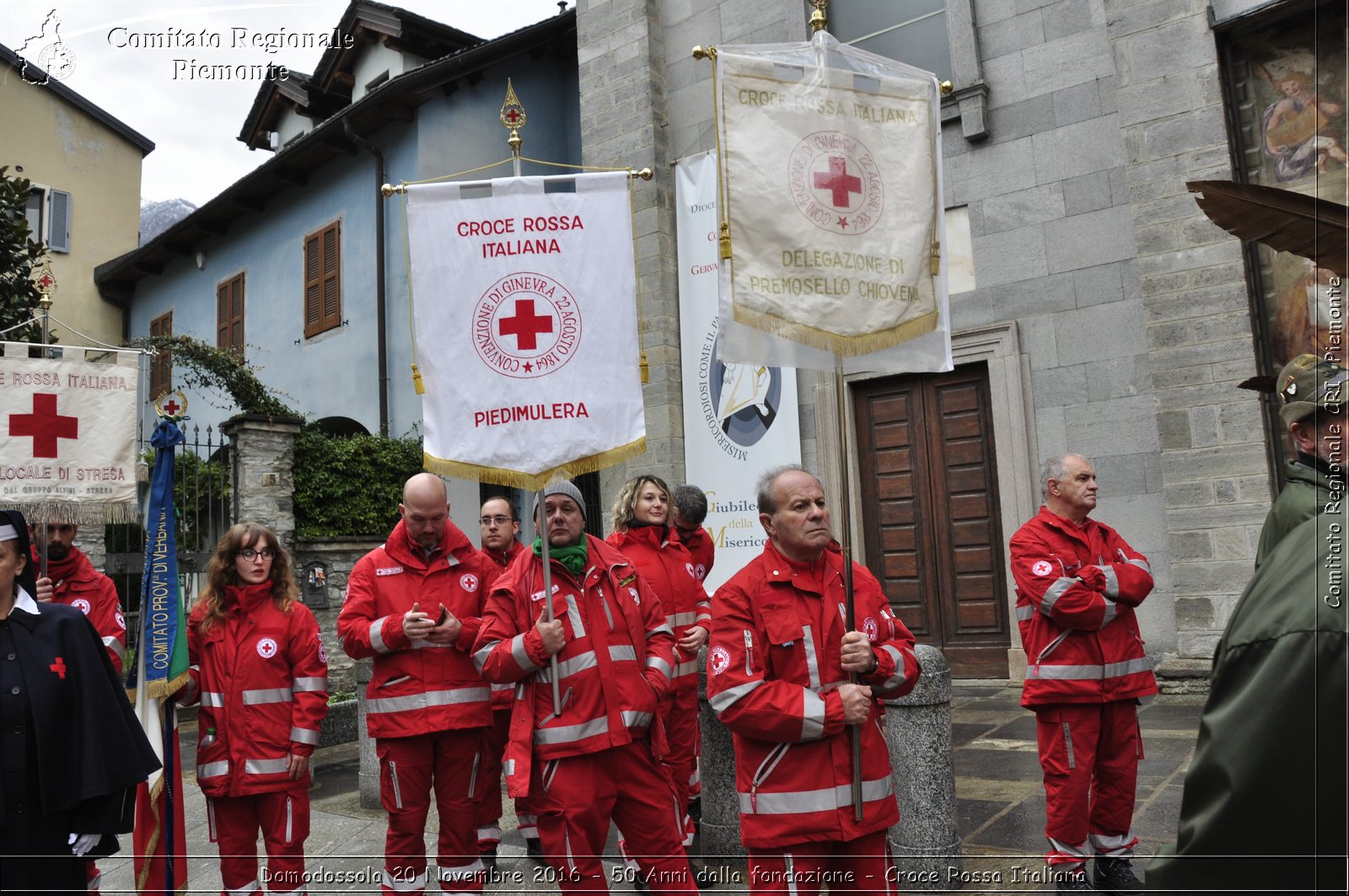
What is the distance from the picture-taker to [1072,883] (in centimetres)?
432

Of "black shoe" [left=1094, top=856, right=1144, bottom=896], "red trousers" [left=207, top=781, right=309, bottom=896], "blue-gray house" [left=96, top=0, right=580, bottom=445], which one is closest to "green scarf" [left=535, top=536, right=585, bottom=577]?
"red trousers" [left=207, top=781, right=309, bottom=896]

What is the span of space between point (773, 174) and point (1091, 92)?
7.40 metres

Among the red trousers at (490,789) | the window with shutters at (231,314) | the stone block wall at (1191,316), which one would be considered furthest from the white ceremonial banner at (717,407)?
the window with shutters at (231,314)

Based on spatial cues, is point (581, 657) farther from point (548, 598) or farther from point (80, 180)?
point (80, 180)

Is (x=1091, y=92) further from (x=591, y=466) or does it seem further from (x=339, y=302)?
(x=339, y=302)

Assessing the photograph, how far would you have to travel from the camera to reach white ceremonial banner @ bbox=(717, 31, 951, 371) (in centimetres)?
376

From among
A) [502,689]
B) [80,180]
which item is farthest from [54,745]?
[80,180]

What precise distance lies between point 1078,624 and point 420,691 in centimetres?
299

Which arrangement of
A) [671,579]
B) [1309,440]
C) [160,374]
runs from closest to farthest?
[1309,440] → [671,579] → [160,374]

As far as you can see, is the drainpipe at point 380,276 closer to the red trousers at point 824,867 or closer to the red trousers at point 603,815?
the red trousers at point 603,815

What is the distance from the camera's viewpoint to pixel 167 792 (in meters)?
4.59

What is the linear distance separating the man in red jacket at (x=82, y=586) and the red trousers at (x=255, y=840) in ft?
6.14

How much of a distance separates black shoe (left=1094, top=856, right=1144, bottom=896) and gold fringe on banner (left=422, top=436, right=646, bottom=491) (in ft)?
9.17

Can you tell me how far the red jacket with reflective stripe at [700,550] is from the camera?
622 centimetres
